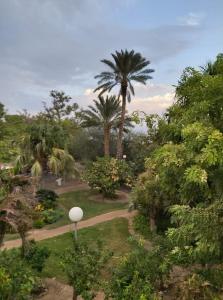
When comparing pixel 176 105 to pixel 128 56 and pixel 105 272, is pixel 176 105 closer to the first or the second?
pixel 105 272

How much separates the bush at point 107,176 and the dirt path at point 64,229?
346cm

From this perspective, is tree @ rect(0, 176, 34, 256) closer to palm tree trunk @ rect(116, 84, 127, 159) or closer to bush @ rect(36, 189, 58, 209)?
bush @ rect(36, 189, 58, 209)

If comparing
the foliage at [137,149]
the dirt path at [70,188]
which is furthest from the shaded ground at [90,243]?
the dirt path at [70,188]

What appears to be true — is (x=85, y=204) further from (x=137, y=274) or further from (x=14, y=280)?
(x=137, y=274)

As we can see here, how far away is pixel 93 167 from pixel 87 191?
2.37m

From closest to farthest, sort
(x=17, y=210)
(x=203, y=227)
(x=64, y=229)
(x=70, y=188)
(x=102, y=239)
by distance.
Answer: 1. (x=203, y=227)
2. (x=17, y=210)
3. (x=102, y=239)
4. (x=64, y=229)
5. (x=70, y=188)

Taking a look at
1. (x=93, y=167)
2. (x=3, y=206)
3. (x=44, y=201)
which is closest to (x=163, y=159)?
(x=3, y=206)

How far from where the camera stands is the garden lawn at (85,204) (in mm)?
23281

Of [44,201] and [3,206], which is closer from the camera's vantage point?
[3,206]

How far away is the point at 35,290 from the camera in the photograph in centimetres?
1220

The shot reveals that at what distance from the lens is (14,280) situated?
9.30 m

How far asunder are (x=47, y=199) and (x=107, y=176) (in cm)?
497

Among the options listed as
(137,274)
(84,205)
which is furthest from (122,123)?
(137,274)

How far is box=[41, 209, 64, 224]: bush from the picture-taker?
21.3 m
